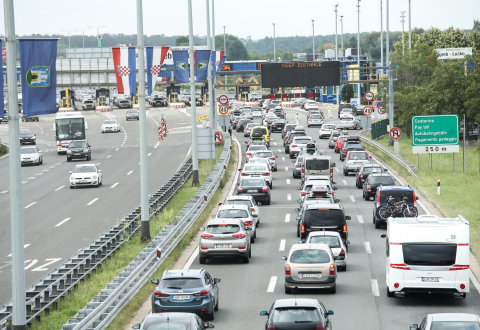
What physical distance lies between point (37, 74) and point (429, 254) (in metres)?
11.2

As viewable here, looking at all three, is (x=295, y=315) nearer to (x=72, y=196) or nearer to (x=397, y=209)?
(x=397, y=209)

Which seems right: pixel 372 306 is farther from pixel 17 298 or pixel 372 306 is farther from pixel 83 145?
pixel 83 145

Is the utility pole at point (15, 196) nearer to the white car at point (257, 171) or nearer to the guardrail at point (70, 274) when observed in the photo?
the guardrail at point (70, 274)

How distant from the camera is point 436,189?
160ft

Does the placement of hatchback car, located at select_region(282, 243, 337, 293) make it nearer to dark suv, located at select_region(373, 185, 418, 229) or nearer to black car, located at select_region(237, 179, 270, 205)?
dark suv, located at select_region(373, 185, 418, 229)

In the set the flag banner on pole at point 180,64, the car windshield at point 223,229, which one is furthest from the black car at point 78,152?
the car windshield at point 223,229

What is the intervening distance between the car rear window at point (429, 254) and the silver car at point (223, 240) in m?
7.36

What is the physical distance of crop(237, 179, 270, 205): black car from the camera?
44.9 meters

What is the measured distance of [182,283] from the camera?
21578 mm

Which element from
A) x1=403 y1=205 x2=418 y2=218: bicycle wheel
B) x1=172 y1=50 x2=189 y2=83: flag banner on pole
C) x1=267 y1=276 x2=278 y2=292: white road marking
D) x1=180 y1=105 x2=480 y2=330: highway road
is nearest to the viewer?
x1=180 y1=105 x2=480 y2=330: highway road

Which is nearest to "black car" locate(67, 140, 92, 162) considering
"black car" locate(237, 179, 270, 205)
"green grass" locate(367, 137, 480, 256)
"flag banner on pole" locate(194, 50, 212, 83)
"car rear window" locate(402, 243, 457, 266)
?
"green grass" locate(367, 137, 480, 256)

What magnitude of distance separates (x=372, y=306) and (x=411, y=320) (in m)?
1.80

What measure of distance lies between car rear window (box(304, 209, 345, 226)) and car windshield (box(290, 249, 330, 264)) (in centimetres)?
767

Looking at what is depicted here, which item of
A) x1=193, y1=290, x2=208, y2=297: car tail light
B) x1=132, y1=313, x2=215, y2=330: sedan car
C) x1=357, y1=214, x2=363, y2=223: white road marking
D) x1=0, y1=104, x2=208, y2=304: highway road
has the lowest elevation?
x1=357, y1=214, x2=363, y2=223: white road marking
